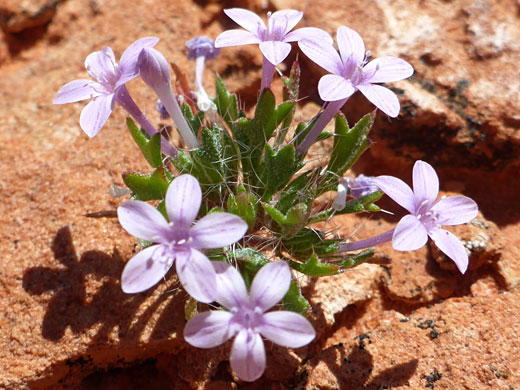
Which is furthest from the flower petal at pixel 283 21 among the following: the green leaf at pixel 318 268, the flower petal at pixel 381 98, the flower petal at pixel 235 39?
the green leaf at pixel 318 268

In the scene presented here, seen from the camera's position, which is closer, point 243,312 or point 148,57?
point 243,312

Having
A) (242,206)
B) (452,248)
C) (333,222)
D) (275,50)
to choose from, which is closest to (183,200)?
(242,206)

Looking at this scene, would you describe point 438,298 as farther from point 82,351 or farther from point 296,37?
point 82,351

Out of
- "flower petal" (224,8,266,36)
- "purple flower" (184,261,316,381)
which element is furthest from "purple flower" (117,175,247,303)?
"flower petal" (224,8,266,36)

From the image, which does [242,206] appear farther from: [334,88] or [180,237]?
[334,88]

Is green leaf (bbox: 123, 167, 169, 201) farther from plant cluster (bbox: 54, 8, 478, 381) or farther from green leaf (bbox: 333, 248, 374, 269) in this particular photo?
green leaf (bbox: 333, 248, 374, 269)

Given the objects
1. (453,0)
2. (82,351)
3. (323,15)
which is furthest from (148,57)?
(453,0)
